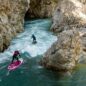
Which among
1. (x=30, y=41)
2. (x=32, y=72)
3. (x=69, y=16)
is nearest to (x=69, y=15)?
(x=69, y=16)

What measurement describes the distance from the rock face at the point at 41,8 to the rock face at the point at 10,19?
1161 centimetres

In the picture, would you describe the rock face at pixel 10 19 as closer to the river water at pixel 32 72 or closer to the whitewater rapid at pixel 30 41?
the whitewater rapid at pixel 30 41

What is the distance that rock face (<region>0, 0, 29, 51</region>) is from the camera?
1695 inches

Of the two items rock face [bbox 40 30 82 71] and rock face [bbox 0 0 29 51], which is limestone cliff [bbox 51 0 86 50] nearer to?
rock face [bbox 0 0 29 51]

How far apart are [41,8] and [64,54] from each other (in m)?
33.0

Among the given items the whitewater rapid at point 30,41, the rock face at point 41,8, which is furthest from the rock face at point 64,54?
the rock face at point 41,8

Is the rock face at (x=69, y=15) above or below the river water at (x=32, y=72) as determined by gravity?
above

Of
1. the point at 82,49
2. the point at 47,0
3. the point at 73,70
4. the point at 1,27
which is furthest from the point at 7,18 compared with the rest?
the point at 47,0

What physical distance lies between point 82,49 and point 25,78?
34.8 ft

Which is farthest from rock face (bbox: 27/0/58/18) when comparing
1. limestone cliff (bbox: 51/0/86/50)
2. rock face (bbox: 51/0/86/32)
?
rock face (bbox: 51/0/86/32)

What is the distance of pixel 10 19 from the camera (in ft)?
160

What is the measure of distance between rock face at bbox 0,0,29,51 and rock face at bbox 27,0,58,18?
11609 millimetres

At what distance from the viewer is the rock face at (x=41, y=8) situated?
66.0 m

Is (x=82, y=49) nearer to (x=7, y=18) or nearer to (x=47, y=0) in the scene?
(x=7, y=18)
